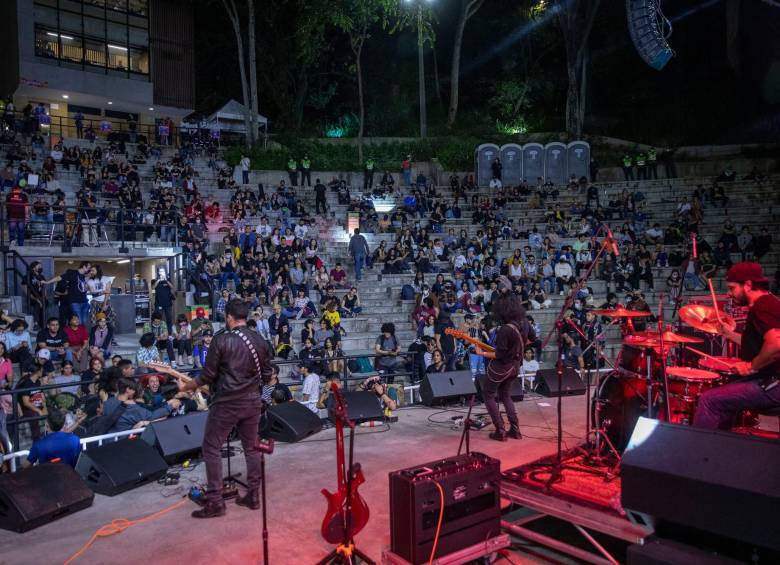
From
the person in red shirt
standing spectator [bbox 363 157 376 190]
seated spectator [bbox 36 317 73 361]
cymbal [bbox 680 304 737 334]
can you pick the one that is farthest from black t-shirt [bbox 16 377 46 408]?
standing spectator [bbox 363 157 376 190]

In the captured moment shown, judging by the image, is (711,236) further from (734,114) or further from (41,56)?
(41,56)

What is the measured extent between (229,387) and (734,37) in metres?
31.9

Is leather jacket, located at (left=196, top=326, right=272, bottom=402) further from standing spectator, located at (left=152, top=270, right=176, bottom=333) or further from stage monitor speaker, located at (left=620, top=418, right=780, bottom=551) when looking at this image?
standing spectator, located at (left=152, top=270, right=176, bottom=333)

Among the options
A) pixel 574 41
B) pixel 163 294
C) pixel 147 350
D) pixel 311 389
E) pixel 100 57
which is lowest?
pixel 311 389

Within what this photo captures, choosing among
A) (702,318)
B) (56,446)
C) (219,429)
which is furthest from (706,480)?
(56,446)

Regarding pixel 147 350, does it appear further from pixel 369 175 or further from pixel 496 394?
pixel 369 175

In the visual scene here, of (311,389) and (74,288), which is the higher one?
(74,288)

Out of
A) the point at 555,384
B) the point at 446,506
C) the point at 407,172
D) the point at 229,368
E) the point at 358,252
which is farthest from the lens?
the point at 407,172

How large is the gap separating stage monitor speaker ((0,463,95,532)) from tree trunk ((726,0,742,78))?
32.1 metres

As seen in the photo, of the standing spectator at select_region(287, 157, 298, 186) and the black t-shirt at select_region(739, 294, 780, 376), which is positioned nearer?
the black t-shirt at select_region(739, 294, 780, 376)

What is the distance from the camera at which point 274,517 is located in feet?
15.5

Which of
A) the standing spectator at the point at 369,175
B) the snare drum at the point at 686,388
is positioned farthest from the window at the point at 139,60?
the snare drum at the point at 686,388

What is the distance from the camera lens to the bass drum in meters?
4.80

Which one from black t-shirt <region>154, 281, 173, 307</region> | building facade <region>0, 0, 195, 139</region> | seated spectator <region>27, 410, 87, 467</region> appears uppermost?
building facade <region>0, 0, 195, 139</region>
